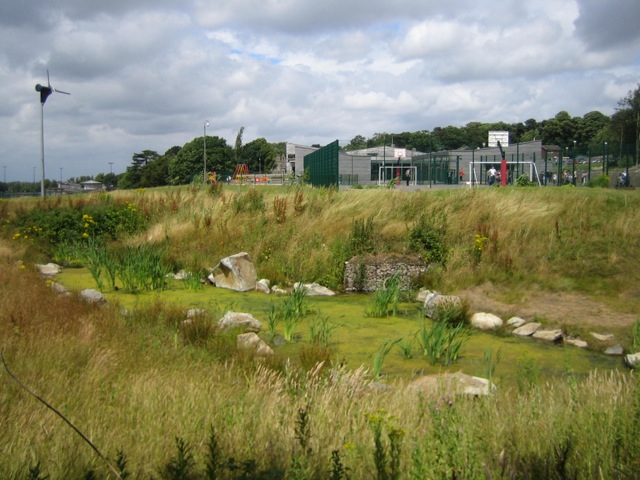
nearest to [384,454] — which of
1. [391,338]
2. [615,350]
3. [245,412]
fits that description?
[245,412]

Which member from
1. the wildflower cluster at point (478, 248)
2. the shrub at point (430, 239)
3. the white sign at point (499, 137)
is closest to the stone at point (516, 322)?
the wildflower cluster at point (478, 248)

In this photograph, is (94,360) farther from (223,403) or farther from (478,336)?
(478,336)

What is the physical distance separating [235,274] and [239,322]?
459cm

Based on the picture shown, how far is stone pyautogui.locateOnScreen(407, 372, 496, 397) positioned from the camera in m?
5.35

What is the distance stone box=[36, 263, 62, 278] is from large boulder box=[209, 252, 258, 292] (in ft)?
11.1

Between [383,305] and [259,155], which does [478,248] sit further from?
[259,155]

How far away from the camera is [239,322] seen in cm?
898

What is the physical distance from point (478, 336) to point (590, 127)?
91071 mm

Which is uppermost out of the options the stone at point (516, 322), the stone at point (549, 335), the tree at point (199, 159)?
the tree at point (199, 159)

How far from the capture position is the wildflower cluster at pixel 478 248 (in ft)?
44.7

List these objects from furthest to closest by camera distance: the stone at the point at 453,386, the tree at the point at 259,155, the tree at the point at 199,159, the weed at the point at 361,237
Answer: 1. the tree at the point at 259,155
2. the tree at the point at 199,159
3. the weed at the point at 361,237
4. the stone at the point at 453,386

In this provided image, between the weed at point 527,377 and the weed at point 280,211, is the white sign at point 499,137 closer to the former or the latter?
the weed at point 280,211

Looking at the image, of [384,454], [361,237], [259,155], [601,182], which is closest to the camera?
[384,454]

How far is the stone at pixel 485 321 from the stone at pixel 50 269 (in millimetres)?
8567
